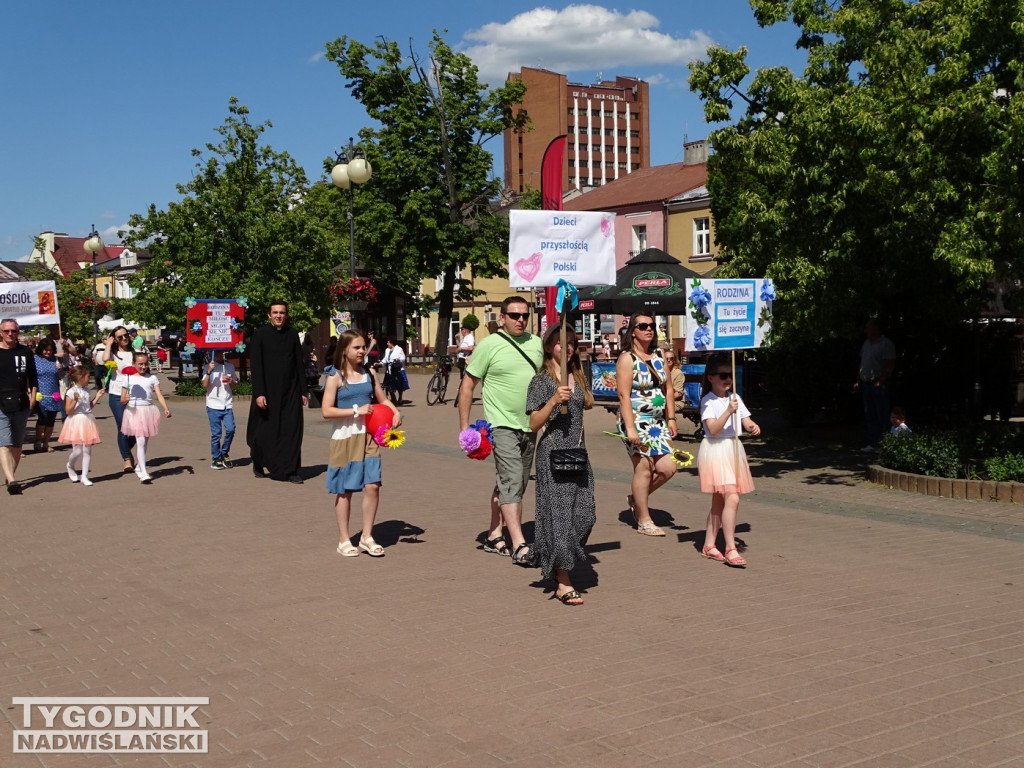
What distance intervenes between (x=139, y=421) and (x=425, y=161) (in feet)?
98.4

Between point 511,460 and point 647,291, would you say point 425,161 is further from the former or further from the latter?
point 511,460

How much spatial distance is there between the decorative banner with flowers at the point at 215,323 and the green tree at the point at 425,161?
842 inches

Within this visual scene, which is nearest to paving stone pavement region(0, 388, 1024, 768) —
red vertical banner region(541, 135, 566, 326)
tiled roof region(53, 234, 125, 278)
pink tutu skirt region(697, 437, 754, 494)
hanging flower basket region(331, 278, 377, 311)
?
pink tutu skirt region(697, 437, 754, 494)

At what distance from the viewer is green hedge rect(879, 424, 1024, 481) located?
10.9m

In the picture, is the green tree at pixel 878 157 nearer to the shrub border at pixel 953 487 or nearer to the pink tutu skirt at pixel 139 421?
the shrub border at pixel 953 487

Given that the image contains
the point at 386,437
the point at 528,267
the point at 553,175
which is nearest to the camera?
the point at 386,437

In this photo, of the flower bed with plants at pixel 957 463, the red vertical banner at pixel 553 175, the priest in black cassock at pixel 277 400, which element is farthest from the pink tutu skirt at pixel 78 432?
the flower bed with plants at pixel 957 463

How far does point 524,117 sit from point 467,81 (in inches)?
114

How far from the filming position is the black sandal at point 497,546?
846 centimetres

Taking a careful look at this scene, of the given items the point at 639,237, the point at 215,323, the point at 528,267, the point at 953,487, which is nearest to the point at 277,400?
the point at 528,267

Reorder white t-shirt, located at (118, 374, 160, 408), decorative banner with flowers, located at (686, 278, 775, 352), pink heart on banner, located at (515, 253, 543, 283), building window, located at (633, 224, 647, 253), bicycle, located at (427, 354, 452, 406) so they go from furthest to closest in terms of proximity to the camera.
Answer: building window, located at (633, 224, 647, 253), bicycle, located at (427, 354, 452, 406), white t-shirt, located at (118, 374, 160, 408), decorative banner with flowers, located at (686, 278, 775, 352), pink heart on banner, located at (515, 253, 543, 283)

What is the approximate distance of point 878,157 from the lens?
11.1 metres

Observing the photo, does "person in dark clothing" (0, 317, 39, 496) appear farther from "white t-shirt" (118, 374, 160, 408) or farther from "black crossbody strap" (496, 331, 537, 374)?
"black crossbody strap" (496, 331, 537, 374)

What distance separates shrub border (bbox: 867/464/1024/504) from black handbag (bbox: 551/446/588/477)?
555cm
